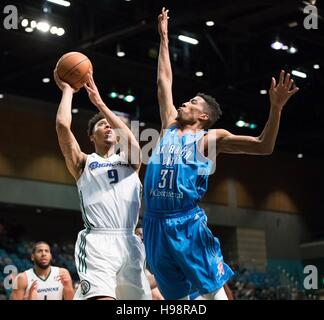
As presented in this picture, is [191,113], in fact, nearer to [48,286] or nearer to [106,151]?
[106,151]

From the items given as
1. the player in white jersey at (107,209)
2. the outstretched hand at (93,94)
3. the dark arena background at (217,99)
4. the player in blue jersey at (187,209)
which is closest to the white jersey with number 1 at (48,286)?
the player in white jersey at (107,209)

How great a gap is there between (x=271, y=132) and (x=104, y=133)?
1.30 meters

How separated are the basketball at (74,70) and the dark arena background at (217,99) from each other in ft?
23.5

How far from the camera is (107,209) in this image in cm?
501

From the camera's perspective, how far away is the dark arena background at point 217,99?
43.5 feet

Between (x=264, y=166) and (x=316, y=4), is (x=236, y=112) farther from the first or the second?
(x=316, y=4)

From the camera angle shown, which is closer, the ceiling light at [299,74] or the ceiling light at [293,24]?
the ceiling light at [293,24]

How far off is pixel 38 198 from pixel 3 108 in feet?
7.56

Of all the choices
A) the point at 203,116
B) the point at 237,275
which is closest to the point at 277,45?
the point at 237,275

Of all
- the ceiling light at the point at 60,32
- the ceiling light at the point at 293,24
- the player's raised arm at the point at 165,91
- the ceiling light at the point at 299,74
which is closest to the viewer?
the player's raised arm at the point at 165,91

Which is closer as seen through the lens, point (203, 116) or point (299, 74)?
point (203, 116)

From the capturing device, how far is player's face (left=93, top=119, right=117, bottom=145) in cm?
528

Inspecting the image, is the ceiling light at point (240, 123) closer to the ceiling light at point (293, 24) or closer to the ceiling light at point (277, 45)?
the ceiling light at point (277, 45)
